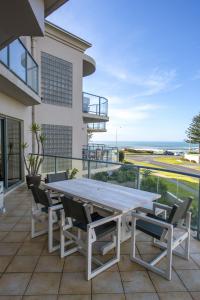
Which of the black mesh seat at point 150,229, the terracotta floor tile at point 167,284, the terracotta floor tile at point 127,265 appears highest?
the black mesh seat at point 150,229

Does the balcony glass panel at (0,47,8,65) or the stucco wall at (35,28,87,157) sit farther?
the stucco wall at (35,28,87,157)

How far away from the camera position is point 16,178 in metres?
6.61

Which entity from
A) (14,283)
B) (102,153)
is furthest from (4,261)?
(102,153)

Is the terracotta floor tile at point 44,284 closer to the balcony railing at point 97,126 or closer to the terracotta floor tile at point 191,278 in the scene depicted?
the terracotta floor tile at point 191,278

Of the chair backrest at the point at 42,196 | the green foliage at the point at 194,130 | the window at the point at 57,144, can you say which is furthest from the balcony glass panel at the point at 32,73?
the green foliage at the point at 194,130

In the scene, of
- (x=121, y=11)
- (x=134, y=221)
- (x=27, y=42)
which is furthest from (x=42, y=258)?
(x=121, y=11)

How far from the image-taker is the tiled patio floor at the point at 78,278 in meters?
1.99

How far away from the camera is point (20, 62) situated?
5.28 meters

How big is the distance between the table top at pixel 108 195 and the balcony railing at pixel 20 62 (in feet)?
8.92

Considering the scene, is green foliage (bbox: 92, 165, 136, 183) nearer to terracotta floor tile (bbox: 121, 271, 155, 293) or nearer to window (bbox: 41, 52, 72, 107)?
terracotta floor tile (bbox: 121, 271, 155, 293)

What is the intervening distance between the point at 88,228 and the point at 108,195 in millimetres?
791

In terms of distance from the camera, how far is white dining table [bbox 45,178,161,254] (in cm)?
254

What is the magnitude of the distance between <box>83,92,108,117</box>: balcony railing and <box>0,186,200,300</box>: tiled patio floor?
28.5 ft

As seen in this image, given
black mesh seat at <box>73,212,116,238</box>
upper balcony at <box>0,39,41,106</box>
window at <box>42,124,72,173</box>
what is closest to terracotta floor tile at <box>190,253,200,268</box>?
black mesh seat at <box>73,212,116,238</box>
